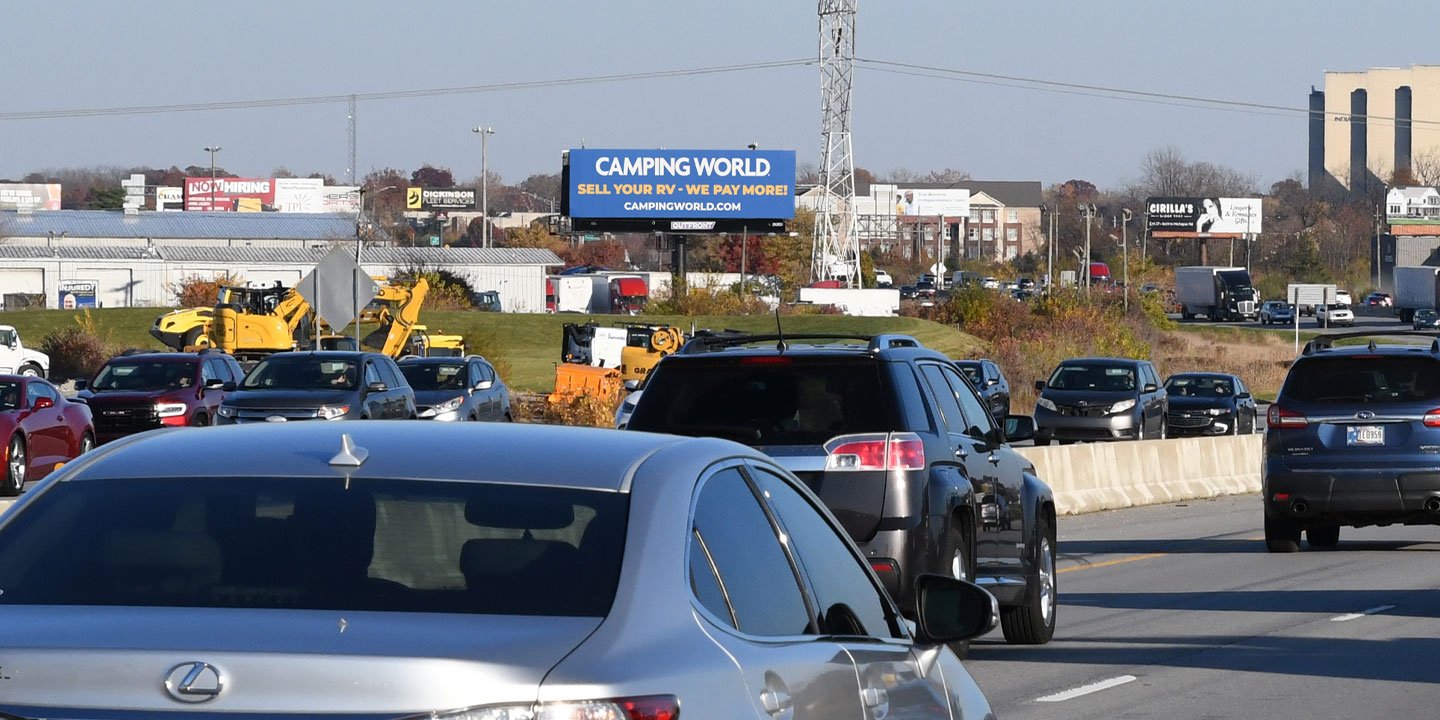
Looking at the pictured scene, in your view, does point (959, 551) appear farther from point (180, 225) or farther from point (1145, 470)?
point (180, 225)

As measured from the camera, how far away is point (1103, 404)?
126 ft

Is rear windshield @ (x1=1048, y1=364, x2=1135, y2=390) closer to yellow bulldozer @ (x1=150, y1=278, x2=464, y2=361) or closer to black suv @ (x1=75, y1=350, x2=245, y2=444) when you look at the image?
black suv @ (x1=75, y1=350, x2=245, y2=444)

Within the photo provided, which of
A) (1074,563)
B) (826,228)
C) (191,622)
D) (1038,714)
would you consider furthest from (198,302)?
(191,622)

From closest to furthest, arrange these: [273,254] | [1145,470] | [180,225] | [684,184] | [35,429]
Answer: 1. [35,429]
2. [1145,470]
3. [684,184]
4. [273,254]
5. [180,225]

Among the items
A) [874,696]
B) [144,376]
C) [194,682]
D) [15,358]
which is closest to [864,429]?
[874,696]

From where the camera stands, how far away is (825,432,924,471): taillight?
10.6m

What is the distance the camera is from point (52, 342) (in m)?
60.2

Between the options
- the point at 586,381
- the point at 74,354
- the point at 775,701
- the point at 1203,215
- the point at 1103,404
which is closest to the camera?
the point at 775,701

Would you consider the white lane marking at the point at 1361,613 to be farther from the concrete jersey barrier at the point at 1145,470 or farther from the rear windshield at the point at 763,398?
the concrete jersey barrier at the point at 1145,470

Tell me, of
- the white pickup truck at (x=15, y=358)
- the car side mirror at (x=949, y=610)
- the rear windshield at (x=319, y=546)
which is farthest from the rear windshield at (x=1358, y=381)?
the white pickup truck at (x=15, y=358)

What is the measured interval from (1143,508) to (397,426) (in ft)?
76.4

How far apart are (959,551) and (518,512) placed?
24.6ft

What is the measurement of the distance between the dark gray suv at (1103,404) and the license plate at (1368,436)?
19.7m

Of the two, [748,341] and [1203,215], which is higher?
[1203,215]
